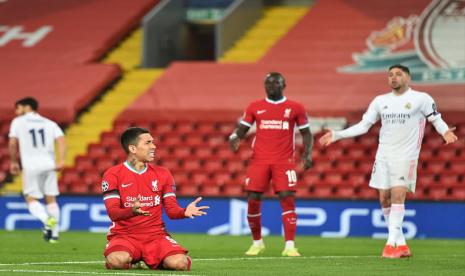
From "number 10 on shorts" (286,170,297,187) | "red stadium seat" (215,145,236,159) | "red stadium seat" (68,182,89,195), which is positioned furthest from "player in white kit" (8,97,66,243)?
"red stadium seat" (215,145,236,159)

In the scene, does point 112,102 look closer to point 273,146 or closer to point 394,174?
point 273,146

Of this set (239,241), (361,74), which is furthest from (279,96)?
(361,74)

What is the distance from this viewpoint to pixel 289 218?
13258mm

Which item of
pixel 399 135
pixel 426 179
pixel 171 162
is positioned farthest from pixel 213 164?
pixel 399 135

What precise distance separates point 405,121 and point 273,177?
170cm

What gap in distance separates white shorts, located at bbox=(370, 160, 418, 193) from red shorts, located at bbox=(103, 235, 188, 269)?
3410mm

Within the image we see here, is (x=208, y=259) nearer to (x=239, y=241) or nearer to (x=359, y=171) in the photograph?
(x=239, y=241)

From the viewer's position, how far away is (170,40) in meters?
25.7

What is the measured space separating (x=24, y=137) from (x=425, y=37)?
31.8 feet

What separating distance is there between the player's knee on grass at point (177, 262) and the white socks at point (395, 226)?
3.19m

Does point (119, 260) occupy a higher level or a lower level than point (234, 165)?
lower

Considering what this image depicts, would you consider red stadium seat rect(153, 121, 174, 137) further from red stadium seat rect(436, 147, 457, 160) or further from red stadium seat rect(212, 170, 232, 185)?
red stadium seat rect(436, 147, 457, 160)

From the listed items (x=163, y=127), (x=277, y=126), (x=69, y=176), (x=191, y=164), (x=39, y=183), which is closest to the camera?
(x=277, y=126)

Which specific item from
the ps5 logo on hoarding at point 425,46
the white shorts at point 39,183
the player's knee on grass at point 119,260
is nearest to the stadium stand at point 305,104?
the ps5 logo on hoarding at point 425,46
